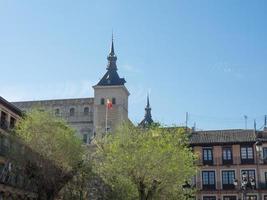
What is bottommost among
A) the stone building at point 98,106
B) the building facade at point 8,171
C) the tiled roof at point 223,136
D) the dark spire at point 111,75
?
the building facade at point 8,171

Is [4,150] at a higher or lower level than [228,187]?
higher

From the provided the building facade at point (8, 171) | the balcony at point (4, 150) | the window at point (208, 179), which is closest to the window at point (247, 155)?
the window at point (208, 179)

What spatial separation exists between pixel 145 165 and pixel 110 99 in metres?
61.5

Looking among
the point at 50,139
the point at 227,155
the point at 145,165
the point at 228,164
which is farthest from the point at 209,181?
the point at 50,139

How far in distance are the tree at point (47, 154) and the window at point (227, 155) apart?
39.3m

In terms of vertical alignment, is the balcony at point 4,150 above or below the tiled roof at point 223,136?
below

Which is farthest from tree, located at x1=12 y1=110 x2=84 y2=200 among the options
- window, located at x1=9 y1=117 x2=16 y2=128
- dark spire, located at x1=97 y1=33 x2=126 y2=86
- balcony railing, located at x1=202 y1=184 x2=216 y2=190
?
dark spire, located at x1=97 y1=33 x2=126 y2=86

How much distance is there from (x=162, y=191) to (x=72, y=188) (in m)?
9.17

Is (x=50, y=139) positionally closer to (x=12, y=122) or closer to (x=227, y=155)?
(x=12, y=122)

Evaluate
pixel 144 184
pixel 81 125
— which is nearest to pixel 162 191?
pixel 144 184

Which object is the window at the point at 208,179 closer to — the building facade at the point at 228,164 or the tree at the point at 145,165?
the building facade at the point at 228,164

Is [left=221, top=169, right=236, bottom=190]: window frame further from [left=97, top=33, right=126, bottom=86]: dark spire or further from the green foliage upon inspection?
the green foliage

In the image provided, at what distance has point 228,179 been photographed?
8631 cm

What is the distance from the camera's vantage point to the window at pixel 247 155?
86312mm
